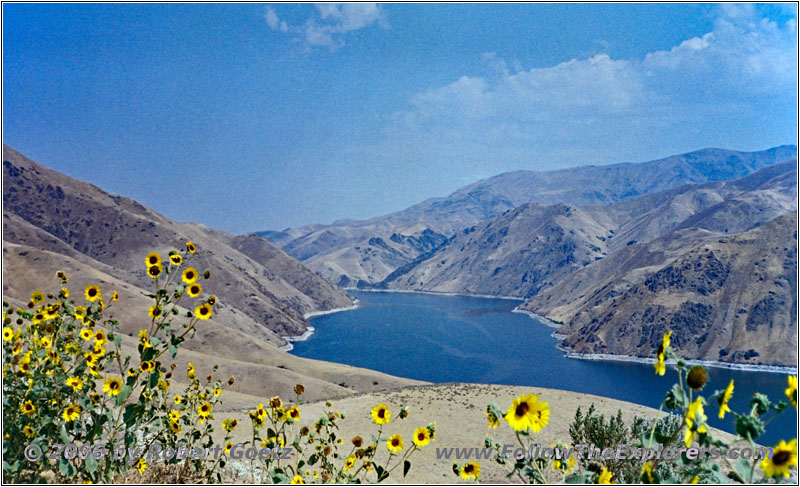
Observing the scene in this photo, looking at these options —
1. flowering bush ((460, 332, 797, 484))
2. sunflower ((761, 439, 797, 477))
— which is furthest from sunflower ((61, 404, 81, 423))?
sunflower ((761, 439, 797, 477))

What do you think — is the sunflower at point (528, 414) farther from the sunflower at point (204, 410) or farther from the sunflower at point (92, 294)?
the sunflower at point (204, 410)

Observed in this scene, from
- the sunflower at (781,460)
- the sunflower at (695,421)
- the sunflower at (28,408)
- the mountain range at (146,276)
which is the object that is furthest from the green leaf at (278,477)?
the mountain range at (146,276)

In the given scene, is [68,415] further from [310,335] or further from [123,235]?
[123,235]

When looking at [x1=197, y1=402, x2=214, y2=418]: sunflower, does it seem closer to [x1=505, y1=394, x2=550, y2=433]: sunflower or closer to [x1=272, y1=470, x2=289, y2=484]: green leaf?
[x1=272, y1=470, x2=289, y2=484]: green leaf

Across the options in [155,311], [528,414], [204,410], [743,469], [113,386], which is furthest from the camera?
[204,410]

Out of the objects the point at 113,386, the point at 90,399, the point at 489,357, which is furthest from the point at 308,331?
the point at 113,386

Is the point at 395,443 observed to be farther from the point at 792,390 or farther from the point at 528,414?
the point at 792,390

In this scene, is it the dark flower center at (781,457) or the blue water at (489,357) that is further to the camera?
the blue water at (489,357)
